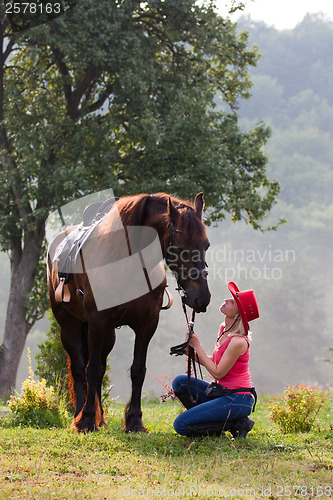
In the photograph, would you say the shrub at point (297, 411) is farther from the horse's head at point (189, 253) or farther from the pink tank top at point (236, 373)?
the horse's head at point (189, 253)

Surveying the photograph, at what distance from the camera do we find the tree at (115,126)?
555 inches

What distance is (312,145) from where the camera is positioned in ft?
310

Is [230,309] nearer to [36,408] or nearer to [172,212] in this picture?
[172,212]

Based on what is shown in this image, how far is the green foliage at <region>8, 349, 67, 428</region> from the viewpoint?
6.65 m

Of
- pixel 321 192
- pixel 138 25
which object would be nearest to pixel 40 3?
pixel 138 25

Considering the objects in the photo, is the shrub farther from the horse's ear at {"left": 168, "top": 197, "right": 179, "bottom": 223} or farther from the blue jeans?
the horse's ear at {"left": 168, "top": 197, "right": 179, "bottom": 223}

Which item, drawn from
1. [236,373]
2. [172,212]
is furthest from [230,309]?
[172,212]

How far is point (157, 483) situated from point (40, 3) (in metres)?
12.6

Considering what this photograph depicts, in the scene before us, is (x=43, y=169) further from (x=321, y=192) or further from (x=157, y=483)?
(x=321, y=192)

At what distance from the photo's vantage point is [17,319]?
1502 cm

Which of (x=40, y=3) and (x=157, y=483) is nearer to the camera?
(x=157, y=483)

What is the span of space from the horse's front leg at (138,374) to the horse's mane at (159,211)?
1179mm

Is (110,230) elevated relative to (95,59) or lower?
lower

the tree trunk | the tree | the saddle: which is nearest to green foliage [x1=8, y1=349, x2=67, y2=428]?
the saddle
